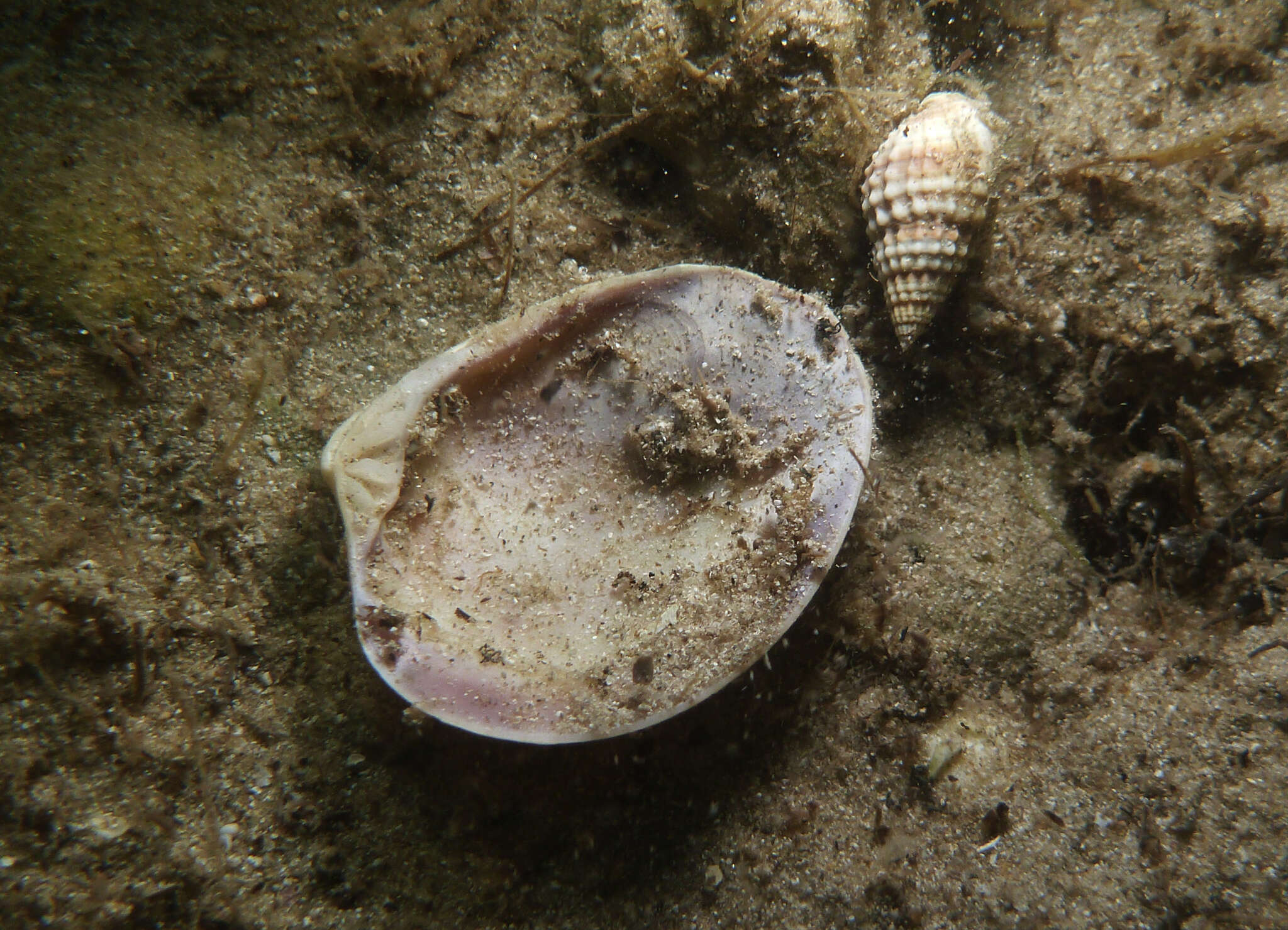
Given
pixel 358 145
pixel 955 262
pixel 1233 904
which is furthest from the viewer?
pixel 358 145

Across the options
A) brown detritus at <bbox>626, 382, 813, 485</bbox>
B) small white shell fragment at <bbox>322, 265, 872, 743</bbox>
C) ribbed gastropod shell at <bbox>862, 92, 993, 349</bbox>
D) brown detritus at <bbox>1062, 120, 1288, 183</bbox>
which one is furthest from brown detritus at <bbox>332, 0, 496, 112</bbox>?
brown detritus at <bbox>1062, 120, 1288, 183</bbox>

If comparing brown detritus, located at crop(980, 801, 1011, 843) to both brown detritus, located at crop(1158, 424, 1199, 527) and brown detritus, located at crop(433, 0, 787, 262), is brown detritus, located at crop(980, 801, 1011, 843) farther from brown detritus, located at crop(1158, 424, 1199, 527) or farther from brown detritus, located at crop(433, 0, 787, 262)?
brown detritus, located at crop(433, 0, 787, 262)

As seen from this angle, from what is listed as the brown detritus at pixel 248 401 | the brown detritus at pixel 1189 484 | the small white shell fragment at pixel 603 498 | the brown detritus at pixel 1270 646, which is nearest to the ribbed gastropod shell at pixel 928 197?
the small white shell fragment at pixel 603 498

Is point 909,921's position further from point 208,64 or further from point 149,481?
point 208,64

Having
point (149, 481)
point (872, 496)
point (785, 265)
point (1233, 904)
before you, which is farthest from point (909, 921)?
point (149, 481)

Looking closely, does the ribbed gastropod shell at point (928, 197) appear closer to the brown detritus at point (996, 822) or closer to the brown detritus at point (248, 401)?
the brown detritus at point (996, 822)

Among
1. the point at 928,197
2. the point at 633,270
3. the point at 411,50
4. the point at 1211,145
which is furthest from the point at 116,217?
the point at 1211,145

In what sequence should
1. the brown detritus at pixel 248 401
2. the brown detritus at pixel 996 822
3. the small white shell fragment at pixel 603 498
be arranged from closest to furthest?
the small white shell fragment at pixel 603 498 < the brown detritus at pixel 996 822 < the brown detritus at pixel 248 401
